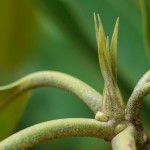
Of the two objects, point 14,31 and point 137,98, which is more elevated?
point 14,31

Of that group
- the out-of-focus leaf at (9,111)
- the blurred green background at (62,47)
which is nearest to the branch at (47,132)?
the out-of-focus leaf at (9,111)

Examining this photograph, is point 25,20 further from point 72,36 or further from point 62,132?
point 62,132

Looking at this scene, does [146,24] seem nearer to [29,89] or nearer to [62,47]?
[29,89]

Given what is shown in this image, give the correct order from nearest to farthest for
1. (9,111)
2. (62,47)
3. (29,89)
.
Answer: (29,89)
(9,111)
(62,47)

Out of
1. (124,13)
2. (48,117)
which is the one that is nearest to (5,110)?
(48,117)

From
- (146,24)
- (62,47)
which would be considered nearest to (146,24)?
(146,24)

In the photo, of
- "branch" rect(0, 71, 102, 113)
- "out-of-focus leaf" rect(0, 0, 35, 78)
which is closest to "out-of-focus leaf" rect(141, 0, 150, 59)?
"branch" rect(0, 71, 102, 113)
